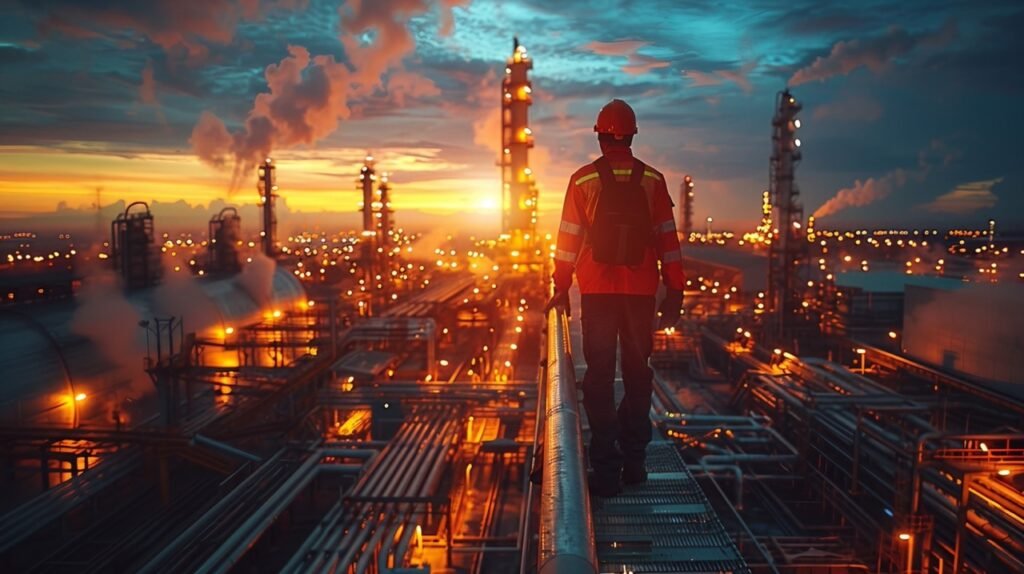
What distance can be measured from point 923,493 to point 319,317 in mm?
19231

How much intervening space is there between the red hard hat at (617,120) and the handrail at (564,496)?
4.51 feet

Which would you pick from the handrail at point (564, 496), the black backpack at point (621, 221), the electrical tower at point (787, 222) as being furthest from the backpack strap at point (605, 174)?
the electrical tower at point (787, 222)

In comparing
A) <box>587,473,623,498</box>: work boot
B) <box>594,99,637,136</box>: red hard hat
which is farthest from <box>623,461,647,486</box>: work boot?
<box>594,99,637,136</box>: red hard hat

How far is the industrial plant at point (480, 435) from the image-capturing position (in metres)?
7.48

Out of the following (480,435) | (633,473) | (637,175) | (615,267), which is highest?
(637,175)

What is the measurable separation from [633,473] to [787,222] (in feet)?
81.5

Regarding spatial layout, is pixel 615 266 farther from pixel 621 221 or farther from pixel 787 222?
pixel 787 222

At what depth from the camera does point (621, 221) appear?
A: 3457 millimetres

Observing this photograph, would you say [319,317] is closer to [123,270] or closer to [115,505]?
[123,270]

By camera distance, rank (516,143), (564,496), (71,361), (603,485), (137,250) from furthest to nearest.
A: (516,143), (137,250), (71,361), (603,485), (564,496)

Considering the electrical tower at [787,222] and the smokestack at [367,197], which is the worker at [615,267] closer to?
the electrical tower at [787,222]

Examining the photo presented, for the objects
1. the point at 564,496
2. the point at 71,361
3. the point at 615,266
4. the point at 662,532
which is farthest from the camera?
the point at 71,361

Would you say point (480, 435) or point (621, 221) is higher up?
point (621, 221)

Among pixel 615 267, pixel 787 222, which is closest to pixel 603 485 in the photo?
pixel 615 267
